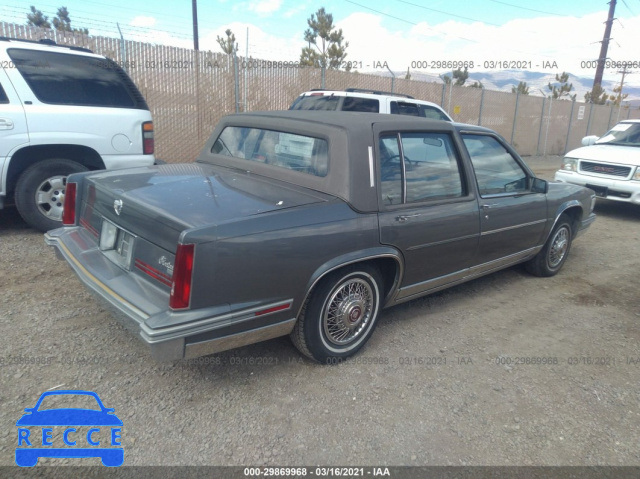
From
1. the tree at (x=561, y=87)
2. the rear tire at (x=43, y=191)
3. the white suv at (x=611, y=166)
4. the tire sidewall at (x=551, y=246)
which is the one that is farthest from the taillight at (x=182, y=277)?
the tree at (x=561, y=87)

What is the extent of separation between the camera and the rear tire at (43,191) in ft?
17.0

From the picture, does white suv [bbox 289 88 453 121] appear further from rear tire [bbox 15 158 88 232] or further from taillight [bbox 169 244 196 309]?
taillight [bbox 169 244 196 309]

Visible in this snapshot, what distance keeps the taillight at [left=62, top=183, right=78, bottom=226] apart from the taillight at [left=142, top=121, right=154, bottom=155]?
2286mm

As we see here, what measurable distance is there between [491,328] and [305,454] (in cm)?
218

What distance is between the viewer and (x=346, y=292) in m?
3.22

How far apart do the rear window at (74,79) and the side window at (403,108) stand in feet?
14.3

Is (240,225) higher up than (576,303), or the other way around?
(240,225)

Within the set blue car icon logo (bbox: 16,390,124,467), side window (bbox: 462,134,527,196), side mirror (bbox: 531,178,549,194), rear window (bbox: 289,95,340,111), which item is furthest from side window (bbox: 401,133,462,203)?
rear window (bbox: 289,95,340,111)

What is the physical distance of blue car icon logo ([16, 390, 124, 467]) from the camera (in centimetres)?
236

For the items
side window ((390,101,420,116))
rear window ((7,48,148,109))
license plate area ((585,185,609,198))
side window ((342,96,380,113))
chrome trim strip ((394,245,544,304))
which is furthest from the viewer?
side window ((390,101,420,116))

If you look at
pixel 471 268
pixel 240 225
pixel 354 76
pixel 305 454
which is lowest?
pixel 305 454

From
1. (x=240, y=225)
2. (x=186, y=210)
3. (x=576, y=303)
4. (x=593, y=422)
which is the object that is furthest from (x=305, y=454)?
(x=576, y=303)

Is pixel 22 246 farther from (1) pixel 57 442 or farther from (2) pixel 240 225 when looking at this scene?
(2) pixel 240 225

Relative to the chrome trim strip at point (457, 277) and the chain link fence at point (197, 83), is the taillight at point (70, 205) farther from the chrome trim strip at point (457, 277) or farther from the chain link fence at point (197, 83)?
the chain link fence at point (197, 83)
